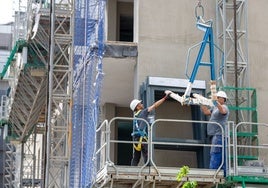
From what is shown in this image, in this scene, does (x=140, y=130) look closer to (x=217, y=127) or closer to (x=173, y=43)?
(x=217, y=127)

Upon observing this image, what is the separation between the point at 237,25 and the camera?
1836 centimetres

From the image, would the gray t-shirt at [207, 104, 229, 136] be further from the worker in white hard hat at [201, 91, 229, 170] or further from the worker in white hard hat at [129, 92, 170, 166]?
the worker in white hard hat at [129, 92, 170, 166]

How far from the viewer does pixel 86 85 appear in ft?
68.0

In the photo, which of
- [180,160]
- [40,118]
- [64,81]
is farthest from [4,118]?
[180,160]

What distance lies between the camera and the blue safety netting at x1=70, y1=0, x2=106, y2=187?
18.6 metres

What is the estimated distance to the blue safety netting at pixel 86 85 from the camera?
1858 cm

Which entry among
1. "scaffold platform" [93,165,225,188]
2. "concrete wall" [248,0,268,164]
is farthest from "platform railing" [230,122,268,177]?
"scaffold platform" [93,165,225,188]

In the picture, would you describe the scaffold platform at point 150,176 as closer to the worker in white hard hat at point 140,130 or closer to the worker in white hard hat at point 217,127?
the worker in white hard hat at point 217,127

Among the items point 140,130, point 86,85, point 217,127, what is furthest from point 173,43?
point 86,85

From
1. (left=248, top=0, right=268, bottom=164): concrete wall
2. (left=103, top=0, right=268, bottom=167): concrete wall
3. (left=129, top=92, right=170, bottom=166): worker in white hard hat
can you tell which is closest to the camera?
(left=129, top=92, right=170, bottom=166): worker in white hard hat

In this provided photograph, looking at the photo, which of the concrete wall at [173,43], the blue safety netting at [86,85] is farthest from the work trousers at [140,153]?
the blue safety netting at [86,85]

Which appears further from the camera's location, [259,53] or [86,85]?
[86,85]

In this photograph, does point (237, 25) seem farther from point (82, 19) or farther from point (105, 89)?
point (82, 19)

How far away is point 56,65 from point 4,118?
39.0 ft
